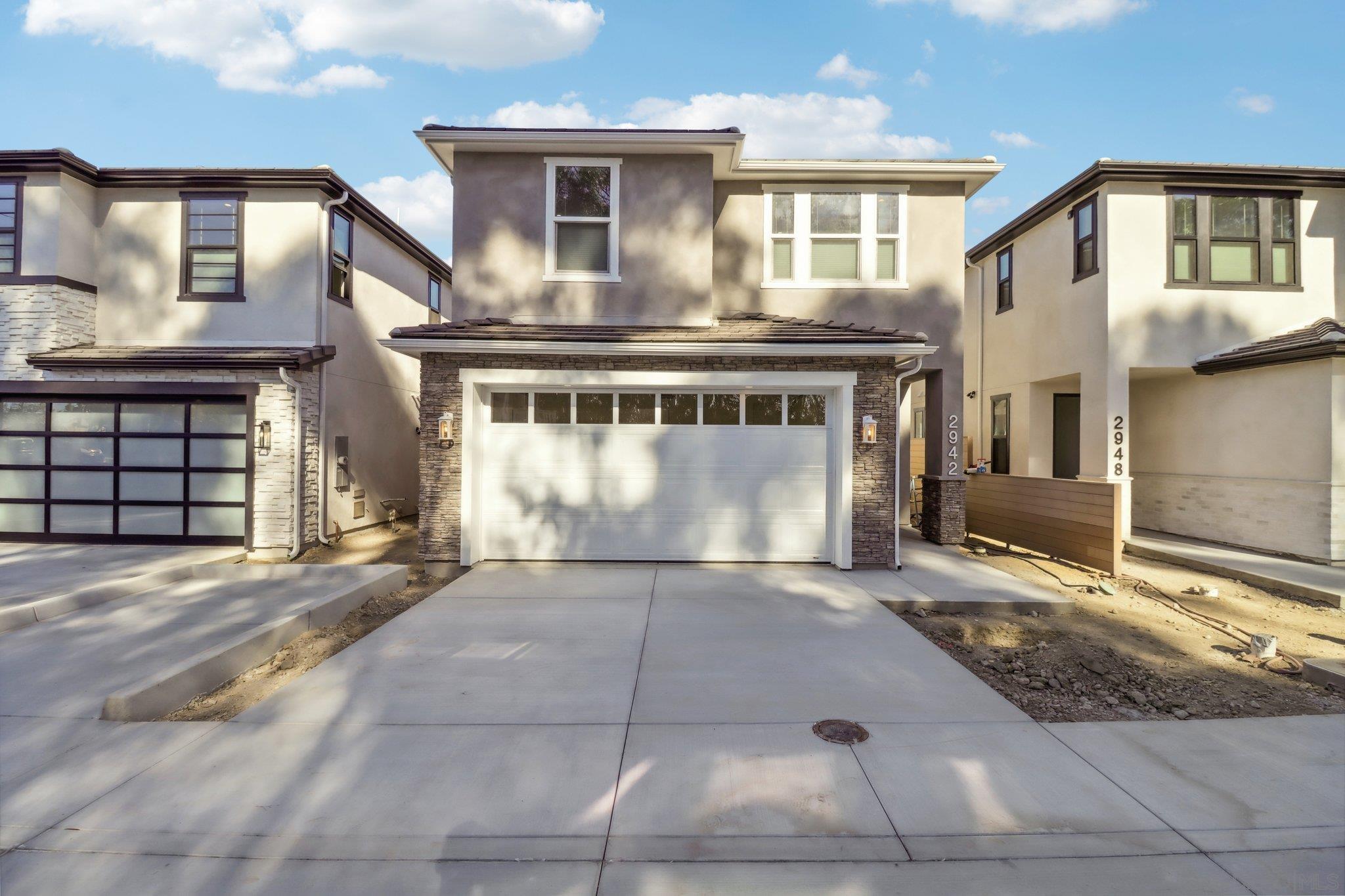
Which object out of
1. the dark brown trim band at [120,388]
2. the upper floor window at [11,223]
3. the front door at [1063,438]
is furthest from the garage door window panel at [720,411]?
the upper floor window at [11,223]

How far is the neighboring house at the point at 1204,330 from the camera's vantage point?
9.62m

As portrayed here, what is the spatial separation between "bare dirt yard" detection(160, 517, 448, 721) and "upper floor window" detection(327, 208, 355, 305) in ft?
14.6

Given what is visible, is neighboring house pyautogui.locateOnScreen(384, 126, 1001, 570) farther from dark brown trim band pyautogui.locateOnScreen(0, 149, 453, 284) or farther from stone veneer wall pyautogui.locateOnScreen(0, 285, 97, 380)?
stone veneer wall pyautogui.locateOnScreen(0, 285, 97, 380)

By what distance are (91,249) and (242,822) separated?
1157 centimetres

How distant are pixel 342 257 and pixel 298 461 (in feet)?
13.0

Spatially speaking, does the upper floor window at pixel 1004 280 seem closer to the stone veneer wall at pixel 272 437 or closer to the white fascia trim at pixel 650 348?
the white fascia trim at pixel 650 348

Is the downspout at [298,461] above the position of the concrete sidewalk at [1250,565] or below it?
above

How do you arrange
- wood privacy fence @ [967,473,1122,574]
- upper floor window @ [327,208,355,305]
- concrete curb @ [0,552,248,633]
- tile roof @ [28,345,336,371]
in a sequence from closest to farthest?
concrete curb @ [0,552,248,633] → wood privacy fence @ [967,473,1122,574] → tile roof @ [28,345,336,371] → upper floor window @ [327,208,355,305]

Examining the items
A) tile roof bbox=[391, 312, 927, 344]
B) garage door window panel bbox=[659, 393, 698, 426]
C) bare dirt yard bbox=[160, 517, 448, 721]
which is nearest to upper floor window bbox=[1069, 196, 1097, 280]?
tile roof bbox=[391, 312, 927, 344]

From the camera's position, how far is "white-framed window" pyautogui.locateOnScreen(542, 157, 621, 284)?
9.53m

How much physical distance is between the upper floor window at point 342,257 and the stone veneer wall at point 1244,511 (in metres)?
15.6

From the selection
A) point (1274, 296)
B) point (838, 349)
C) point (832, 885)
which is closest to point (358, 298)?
point (838, 349)

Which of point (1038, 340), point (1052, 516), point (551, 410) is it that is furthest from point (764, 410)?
point (1038, 340)

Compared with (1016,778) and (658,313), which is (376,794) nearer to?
(1016,778)
